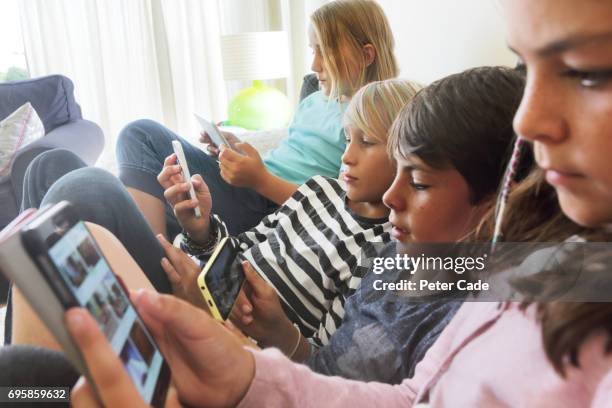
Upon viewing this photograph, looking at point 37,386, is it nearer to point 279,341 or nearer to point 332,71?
point 279,341

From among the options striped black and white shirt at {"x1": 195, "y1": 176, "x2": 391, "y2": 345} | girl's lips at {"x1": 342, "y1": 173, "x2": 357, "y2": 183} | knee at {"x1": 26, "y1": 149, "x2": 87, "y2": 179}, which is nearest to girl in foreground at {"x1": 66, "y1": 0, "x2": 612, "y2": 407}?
striped black and white shirt at {"x1": 195, "y1": 176, "x2": 391, "y2": 345}

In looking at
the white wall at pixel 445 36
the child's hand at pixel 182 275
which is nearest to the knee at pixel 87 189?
the child's hand at pixel 182 275

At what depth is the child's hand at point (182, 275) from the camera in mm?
980

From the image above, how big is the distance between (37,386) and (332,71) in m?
1.12

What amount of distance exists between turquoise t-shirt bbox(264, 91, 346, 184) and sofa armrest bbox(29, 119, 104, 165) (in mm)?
1163

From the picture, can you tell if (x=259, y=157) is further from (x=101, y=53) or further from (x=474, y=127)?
(x=101, y=53)

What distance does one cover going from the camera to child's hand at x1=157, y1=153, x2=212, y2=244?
118 cm

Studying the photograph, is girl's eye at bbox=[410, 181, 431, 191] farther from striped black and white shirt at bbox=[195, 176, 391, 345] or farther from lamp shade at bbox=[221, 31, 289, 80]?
lamp shade at bbox=[221, 31, 289, 80]

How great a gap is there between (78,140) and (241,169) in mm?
1487

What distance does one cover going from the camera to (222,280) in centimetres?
83

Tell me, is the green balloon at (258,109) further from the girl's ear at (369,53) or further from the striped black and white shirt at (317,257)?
the striped black and white shirt at (317,257)

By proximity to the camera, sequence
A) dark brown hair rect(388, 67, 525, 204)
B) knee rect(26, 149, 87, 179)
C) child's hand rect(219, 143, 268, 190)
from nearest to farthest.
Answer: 1. dark brown hair rect(388, 67, 525, 204)
2. knee rect(26, 149, 87, 179)
3. child's hand rect(219, 143, 268, 190)

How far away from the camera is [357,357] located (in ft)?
2.47

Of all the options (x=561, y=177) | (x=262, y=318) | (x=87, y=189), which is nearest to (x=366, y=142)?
(x=262, y=318)
